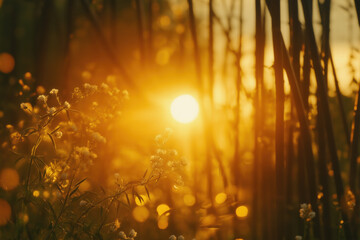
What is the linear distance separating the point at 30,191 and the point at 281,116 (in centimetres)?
77

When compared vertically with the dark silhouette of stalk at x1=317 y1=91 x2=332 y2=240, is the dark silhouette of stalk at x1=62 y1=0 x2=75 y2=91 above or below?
above

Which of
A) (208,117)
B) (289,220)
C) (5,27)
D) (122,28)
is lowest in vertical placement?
(289,220)

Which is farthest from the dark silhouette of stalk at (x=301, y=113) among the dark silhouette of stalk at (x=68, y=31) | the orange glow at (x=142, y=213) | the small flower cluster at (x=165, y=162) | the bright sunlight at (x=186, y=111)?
the bright sunlight at (x=186, y=111)

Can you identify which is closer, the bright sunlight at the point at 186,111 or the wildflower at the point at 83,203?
the wildflower at the point at 83,203

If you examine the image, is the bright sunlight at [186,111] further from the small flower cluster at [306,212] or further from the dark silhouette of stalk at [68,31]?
the small flower cluster at [306,212]

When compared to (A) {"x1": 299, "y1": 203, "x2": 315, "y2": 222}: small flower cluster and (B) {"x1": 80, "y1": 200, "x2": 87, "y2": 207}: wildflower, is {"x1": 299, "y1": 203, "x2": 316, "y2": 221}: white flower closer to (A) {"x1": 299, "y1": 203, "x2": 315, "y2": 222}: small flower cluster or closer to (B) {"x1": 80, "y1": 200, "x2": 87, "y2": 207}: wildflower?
(A) {"x1": 299, "y1": 203, "x2": 315, "y2": 222}: small flower cluster

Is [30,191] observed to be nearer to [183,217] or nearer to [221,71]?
[183,217]

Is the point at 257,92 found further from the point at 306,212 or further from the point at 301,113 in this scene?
the point at 306,212

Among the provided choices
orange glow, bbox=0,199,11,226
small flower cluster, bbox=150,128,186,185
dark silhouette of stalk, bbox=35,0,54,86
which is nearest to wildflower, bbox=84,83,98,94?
small flower cluster, bbox=150,128,186,185

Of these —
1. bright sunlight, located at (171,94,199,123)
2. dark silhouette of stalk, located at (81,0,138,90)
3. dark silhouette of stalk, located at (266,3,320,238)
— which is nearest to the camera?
dark silhouette of stalk, located at (266,3,320,238)

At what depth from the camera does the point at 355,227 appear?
1.47 metres

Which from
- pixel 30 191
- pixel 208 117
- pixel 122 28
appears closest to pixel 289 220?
pixel 208 117

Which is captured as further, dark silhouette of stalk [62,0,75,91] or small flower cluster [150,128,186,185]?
dark silhouette of stalk [62,0,75,91]

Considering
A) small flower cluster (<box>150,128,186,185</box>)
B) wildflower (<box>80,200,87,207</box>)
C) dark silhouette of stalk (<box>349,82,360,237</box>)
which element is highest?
dark silhouette of stalk (<box>349,82,360,237</box>)
